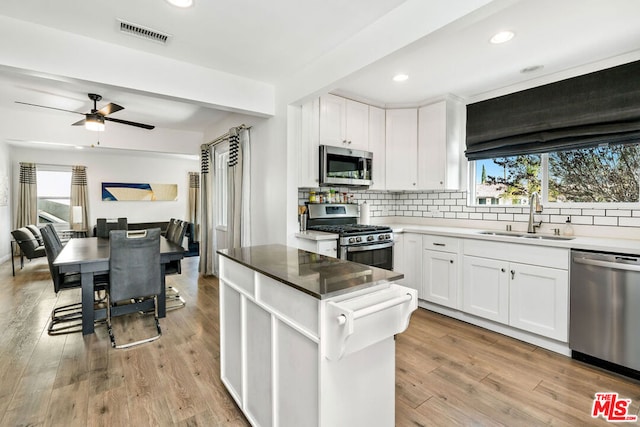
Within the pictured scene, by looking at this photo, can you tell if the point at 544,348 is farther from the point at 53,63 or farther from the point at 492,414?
the point at 53,63

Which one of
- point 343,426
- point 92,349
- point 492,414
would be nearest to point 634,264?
point 492,414

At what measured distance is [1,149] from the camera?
560 cm

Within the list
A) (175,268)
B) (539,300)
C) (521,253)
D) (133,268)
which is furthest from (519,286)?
(175,268)

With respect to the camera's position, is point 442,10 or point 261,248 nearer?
point 442,10

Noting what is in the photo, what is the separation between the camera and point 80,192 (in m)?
7.02

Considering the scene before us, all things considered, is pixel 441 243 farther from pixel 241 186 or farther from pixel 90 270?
pixel 90 270

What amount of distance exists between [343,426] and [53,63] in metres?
3.03

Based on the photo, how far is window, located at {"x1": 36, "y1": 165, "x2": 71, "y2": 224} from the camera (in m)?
6.80

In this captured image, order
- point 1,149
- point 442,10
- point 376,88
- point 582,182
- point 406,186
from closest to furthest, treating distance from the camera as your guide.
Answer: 1. point 442,10
2. point 582,182
3. point 376,88
4. point 406,186
5. point 1,149

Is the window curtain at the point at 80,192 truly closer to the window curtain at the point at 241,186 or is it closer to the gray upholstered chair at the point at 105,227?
the gray upholstered chair at the point at 105,227

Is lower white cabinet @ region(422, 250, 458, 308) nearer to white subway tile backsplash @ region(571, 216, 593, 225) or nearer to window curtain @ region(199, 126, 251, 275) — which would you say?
white subway tile backsplash @ region(571, 216, 593, 225)

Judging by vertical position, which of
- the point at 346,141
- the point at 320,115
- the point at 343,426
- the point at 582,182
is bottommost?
the point at 343,426

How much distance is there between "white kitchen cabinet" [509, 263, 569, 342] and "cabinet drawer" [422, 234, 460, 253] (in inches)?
20.8

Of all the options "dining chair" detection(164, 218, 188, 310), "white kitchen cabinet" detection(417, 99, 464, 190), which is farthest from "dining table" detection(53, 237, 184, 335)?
"white kitchen cabinet" detection(417, 99, 464, 190)
